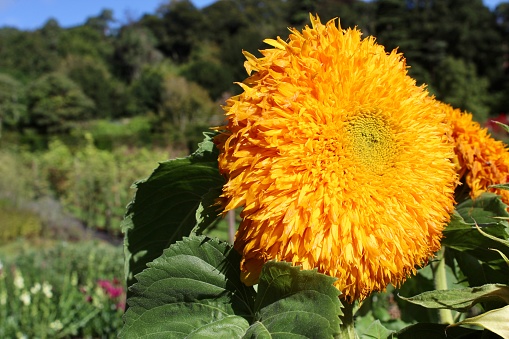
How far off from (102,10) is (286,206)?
69.7m

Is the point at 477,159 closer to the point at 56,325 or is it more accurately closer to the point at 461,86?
the point at 56,325

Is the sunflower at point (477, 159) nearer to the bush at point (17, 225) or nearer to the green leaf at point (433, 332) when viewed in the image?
the green leaf at point (433, 332)

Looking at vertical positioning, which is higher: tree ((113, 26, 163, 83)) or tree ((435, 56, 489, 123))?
tree ((113, 26, 163, 83))

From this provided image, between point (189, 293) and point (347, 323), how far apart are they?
0.55 ft

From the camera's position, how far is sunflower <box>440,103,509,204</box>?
75cm

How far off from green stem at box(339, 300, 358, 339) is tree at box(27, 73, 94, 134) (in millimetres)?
34307

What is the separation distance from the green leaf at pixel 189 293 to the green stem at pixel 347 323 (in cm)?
10

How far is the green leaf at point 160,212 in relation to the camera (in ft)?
2.30

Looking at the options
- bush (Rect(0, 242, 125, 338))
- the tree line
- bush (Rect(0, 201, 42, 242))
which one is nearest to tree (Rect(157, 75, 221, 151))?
the tree line

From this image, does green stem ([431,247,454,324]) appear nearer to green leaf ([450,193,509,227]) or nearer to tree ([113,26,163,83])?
green leaf ([450,193,509,227])

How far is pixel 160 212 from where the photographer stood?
729 millimetres

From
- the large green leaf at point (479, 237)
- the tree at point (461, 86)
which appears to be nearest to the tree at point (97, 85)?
the tree at point (461, 86)

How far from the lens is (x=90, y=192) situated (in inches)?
520

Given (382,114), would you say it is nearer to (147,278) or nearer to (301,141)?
(301,141)
